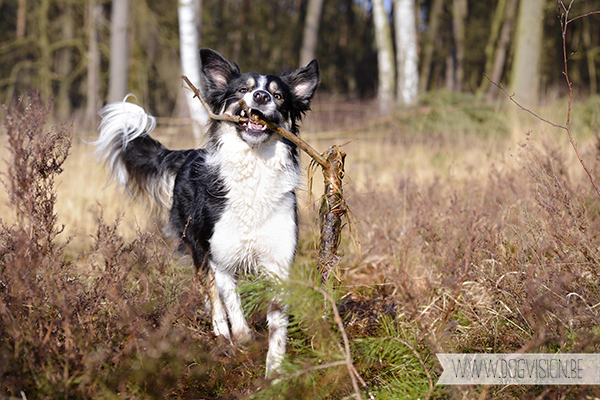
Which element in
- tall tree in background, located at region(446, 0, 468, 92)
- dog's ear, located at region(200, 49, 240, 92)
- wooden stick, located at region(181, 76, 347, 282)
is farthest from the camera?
tall tree in background, located at region(446, 0, 468, 92)

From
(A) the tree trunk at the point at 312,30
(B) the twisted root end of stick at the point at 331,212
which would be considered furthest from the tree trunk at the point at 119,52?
(B) the twisted root end of stick at the point at 331,212

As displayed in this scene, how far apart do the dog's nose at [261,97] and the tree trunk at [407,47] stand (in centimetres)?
940

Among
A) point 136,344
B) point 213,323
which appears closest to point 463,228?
point 213,323

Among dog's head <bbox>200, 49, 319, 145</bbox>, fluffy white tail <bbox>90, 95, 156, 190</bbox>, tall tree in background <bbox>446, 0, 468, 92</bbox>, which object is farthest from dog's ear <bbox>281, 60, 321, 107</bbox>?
tall tree in background <bbox>446, 0, 468, 92</bbox>

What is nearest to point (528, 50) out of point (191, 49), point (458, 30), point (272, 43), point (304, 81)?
point (191, 49)

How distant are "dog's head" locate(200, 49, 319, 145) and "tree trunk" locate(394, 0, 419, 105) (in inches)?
348

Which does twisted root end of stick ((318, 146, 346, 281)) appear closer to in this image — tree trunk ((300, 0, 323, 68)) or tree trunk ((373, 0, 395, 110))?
tree trunk ((373, 0, 395, 110))

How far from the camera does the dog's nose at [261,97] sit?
2.95 metres

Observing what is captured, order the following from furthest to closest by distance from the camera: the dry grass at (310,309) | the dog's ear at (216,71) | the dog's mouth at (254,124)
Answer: the dog's ear at (216,71)
the dog's mouth at (254,124)
the dry grass at (310,309)

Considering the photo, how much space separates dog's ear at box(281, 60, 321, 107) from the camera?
340 cm

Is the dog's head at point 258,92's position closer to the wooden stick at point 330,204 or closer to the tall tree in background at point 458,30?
the wooden stick at point 330,204

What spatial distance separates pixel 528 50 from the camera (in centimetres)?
938

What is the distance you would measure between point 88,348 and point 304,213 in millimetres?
A: 3303

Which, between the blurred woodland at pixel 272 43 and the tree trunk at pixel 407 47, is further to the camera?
the tree trunk at pixel 407 47
